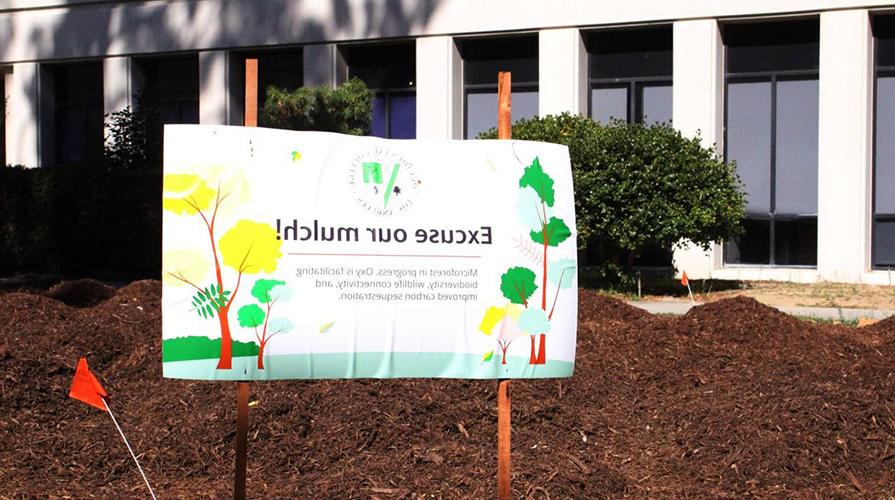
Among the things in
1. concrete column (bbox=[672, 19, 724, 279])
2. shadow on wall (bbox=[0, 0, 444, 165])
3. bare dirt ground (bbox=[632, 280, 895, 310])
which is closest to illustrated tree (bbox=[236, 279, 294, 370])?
bare dirt ground (bbox=[632, 280, 895, 310])

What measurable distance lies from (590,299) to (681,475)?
468cm

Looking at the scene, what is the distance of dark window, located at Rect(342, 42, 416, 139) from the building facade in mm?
29

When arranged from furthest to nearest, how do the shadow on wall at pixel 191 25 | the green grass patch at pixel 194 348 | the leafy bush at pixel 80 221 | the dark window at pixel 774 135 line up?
the shadow on wall at pixel 191 25, the leafy bush at pixel 80 221, the dark window at pixel 774 135, the green grass patch at pixel 194 348

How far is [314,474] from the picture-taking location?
20.6 ft

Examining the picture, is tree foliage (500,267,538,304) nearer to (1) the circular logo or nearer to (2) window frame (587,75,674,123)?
(1) the circular logo

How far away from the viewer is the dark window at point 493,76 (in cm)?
2259

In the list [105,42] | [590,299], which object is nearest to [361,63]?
[105,42]

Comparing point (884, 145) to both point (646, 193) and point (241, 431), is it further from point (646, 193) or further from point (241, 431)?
point (241, 431)

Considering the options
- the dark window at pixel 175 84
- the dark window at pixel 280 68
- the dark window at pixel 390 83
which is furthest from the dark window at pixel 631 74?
the dark window at pixel 175 84

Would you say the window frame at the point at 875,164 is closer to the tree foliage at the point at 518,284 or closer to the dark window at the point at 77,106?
the tree foliage at the point at 518,284

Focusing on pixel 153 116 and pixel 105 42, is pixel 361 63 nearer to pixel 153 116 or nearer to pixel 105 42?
pixel 153 116

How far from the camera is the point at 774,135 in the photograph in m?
20.5

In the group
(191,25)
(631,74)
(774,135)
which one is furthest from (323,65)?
(774,135)

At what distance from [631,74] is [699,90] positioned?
1.66m
